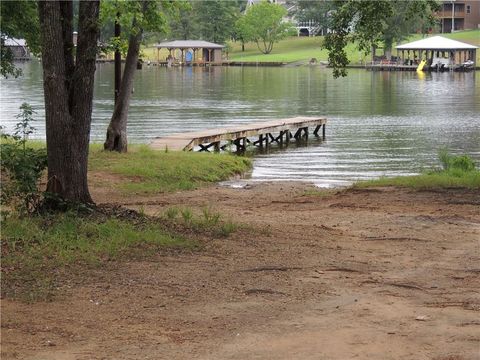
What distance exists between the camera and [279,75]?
89062mm

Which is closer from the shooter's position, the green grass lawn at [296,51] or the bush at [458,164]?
the bush at [458,164]

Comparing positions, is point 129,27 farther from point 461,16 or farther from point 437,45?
point 461,16

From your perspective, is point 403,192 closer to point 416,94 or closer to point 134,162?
point 134,162

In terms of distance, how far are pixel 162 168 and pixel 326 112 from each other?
95.3 feet

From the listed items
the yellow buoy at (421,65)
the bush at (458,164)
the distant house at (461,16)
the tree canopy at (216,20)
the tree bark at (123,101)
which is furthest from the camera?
the tree canopy at (216,20)

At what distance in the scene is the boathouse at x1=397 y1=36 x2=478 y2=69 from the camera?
9712 cm

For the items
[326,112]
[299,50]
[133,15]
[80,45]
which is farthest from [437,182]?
[299,50]

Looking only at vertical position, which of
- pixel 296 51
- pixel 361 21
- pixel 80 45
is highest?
pixel 296 51

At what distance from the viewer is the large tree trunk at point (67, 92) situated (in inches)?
396

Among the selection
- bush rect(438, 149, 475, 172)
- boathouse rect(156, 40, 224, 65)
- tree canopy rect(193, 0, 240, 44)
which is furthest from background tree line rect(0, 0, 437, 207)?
tree canopy rect(193, 0, 240, 44)

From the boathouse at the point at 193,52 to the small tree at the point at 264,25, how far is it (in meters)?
6.60

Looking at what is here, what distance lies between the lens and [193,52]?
119750mm

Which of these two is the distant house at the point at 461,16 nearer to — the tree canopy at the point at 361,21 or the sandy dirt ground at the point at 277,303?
the tree canopy at the point at 361,21

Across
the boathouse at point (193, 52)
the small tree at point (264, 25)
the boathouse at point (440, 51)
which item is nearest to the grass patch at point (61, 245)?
the boathouse at point (440, 51)
